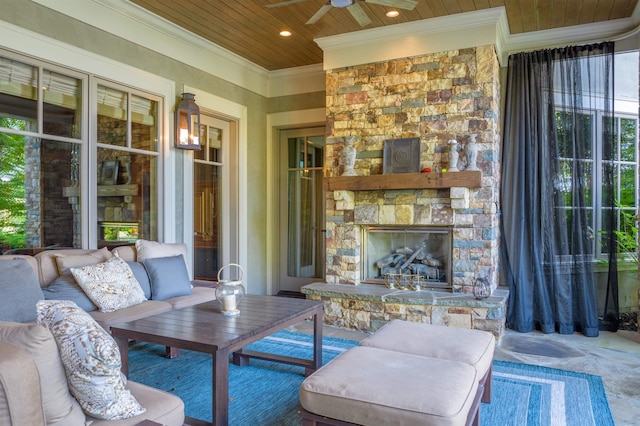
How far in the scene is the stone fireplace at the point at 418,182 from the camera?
13.7 feet

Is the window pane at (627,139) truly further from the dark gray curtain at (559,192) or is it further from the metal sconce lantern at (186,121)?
the metal sconce lantern at (186,121)

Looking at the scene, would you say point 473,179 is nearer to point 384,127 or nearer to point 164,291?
point 384,127

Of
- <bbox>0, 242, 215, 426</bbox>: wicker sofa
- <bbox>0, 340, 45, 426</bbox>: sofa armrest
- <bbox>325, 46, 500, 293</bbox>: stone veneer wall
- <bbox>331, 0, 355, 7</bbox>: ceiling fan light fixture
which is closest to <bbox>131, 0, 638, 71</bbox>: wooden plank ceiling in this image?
<bbox>325, 46, 500, 293</bbox>: stone veneer wall

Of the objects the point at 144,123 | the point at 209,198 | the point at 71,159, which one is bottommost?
the point at 209,198

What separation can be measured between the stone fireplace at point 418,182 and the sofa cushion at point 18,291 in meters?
2.56

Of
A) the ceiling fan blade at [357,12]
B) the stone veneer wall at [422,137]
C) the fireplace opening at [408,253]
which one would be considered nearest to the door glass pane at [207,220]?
the stone veneer wall at [422,137]

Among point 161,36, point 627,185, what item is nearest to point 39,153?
point 161,36

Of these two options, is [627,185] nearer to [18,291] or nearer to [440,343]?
[440,343]

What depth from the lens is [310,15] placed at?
14.0ft

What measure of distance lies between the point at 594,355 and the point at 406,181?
2169mm

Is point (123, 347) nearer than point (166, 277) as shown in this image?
Yes

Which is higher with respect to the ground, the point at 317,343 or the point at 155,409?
the point at 155,409

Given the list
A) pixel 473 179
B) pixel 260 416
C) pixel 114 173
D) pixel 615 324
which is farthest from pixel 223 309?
pixel 615 324

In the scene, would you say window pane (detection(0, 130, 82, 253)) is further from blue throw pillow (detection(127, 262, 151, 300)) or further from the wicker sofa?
the wicker sofa
